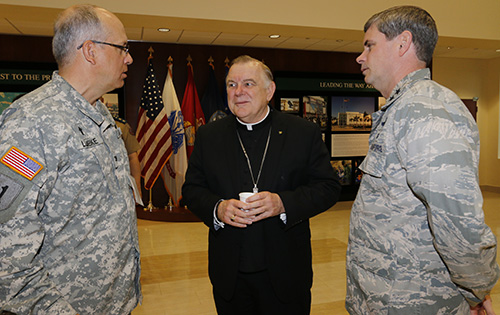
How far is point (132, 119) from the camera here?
7.49 metres

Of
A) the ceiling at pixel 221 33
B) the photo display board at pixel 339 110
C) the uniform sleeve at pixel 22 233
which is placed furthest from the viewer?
the photo display board at pixel 339 110

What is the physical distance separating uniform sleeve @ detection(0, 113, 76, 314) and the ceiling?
375cm

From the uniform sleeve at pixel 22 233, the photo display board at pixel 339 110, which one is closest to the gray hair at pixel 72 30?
the uniform sleeve at pixel 22 233

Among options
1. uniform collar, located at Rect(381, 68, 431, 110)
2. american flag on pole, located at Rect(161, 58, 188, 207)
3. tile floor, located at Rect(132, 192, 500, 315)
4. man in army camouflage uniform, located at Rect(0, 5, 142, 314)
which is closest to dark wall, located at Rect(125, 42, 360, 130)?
american flag on pole, located at Rect(161, 58, 188, 207)

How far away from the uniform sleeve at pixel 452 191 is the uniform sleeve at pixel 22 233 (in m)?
1.30

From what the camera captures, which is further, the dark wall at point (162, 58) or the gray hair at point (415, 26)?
the dark wall at point (162, 58)

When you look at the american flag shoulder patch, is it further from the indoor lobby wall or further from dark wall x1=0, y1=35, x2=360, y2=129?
the indoor lobby wall

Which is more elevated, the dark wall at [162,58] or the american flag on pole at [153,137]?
the dark wall at [162,58]

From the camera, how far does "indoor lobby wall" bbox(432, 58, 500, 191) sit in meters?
9.59

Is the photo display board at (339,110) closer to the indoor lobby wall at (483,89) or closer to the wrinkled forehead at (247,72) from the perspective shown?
the indoor lobby wall at (483,89)

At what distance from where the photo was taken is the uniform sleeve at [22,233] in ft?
3.96

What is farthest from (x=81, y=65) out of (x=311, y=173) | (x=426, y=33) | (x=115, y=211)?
(x=426, y=33)

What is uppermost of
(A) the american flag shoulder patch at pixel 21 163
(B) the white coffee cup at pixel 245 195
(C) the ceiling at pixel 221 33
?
(C) the ceiling at pixel 221 33

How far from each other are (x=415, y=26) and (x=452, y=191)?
70 cm
